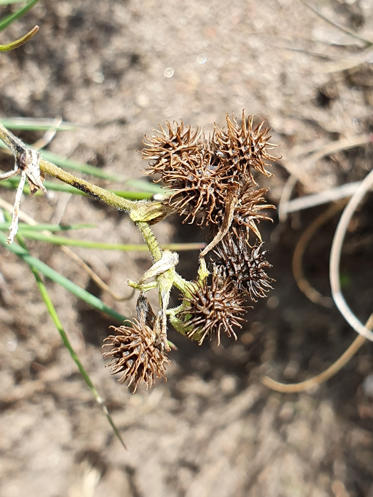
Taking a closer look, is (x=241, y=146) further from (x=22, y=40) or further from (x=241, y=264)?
(x=22, y=40)

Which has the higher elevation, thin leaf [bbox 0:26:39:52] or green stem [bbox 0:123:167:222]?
thin leaf [bbox 0:26:39:52]

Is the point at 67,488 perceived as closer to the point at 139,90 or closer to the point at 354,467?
the point at 354,467

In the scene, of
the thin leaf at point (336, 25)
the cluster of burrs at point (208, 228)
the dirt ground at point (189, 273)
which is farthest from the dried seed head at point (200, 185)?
the thin leaf at point (336, 25)

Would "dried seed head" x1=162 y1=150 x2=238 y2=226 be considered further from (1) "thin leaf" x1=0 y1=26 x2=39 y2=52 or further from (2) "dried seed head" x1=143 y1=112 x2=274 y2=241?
(1) "thin leaf" x1=0 y1=26 x2=39 y2=52

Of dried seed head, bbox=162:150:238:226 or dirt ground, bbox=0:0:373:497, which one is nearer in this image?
dried seed head, bbox=162:150:238:226

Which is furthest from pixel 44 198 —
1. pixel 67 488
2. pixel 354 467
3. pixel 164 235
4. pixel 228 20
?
pixel 354 467

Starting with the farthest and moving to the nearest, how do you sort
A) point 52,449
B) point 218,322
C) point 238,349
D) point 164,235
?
point 238,349 → point 52,449 → point 164,235 → point 218,322

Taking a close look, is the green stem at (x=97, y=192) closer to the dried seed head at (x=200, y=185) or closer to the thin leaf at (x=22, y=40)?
the dried seed head at (x=200, y=185)

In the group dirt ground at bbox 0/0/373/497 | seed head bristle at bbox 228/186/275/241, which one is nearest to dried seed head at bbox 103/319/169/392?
seed head bristle at bbox 228/186/275/241
